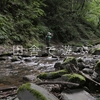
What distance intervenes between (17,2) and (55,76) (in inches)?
608

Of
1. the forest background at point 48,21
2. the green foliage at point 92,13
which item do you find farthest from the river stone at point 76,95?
the green foliage at point 92,13

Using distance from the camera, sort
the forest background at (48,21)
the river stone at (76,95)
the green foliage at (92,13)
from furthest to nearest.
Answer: the green foliage at (92,13) → the forest background at (48,21) → the river stone at (76,95)

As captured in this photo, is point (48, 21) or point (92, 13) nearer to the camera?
point (48, 21)

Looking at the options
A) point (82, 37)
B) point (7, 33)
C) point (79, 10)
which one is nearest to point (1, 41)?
point (7, 33)

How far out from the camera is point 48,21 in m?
24.8

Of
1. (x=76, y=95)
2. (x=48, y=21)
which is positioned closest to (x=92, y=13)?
(x=48, y=21)

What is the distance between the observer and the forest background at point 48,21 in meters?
17.1

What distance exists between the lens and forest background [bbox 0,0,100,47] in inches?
672

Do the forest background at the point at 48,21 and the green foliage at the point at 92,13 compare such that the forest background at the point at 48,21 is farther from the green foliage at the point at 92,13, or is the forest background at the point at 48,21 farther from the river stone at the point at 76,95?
the river stone at the point at 76,95

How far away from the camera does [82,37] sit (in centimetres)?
2856

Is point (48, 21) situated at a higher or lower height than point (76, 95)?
higher

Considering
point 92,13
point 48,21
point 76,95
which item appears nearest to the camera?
point 76,95

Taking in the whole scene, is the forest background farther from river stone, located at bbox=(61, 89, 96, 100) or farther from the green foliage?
river stone, located at bbox=(61, 89, 96, 100)

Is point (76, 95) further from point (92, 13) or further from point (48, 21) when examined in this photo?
point (92, 13)
